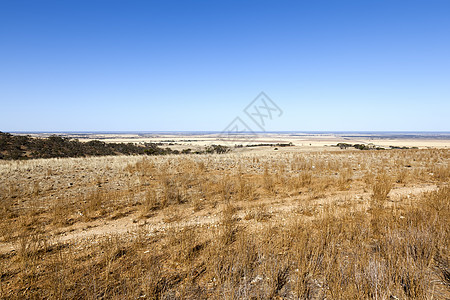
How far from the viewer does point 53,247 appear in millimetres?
4531

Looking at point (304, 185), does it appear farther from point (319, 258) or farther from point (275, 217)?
point (319, 258)

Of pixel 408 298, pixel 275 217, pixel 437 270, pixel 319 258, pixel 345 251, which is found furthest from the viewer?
pixel 275 217

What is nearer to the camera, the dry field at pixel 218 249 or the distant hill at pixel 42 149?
the dry field at pixel 218 249

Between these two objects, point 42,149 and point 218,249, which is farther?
point 42,149

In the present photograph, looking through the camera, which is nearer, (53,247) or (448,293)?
(448,293)

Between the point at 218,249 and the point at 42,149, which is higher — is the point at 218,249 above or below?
below

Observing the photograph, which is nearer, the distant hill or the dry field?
the dry field

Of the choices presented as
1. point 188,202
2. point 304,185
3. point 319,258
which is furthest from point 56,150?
point 319,258

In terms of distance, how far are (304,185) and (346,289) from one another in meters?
7.72

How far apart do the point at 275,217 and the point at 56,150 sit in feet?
127

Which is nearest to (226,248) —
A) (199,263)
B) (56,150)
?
(199,263)

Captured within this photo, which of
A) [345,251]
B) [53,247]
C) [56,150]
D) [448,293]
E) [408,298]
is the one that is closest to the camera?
[408,298]

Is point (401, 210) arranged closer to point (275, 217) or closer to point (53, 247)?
point (275, 217)

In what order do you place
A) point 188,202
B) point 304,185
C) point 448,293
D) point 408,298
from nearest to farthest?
point 408,298
point 448,293
point 188,202
point 304,185
